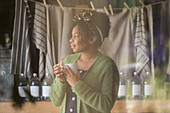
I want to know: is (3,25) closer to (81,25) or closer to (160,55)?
(81,25)

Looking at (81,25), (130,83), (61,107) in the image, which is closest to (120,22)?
(81,25)

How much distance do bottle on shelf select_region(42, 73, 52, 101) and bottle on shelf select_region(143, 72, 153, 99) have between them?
2.38 feet

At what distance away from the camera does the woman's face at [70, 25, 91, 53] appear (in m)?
2.08

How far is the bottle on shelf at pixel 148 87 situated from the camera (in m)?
2.14

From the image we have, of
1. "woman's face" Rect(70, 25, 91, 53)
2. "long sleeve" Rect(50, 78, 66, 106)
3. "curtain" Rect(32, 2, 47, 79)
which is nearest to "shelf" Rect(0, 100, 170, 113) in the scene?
"long sleeve" Rect(50, 78, 66, 106)

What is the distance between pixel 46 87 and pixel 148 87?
2.56ft

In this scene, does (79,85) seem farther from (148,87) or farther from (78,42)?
(148,87)

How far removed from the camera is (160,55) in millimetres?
2193

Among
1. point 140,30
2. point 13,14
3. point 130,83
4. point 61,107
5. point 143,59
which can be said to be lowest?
point 61,107

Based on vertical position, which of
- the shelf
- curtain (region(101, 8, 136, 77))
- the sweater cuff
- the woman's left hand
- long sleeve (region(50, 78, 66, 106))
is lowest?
the shelf

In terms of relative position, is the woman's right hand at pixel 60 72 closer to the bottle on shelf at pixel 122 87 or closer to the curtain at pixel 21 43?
the curtain at pixel 21 43

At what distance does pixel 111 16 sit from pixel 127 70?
43 cm

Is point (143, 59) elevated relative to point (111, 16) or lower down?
lower down

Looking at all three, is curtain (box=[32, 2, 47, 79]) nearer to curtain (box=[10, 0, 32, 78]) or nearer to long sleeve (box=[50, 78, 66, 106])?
curtain (box=[10, 0, 32, 78])
